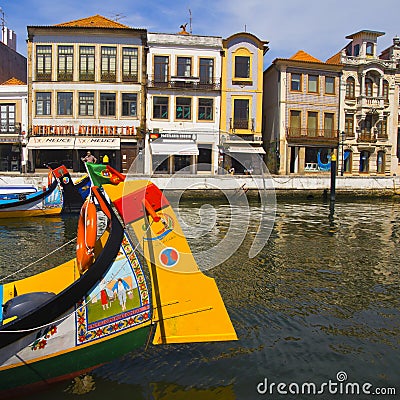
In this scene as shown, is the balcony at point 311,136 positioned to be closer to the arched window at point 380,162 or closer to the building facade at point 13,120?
the arched window at point 380,162

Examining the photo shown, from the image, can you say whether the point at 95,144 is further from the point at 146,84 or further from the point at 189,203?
the point at 189,203

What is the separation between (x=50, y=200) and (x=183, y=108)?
1610 cm

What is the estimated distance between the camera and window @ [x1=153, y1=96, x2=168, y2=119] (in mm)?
31234

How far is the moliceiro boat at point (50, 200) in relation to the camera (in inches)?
667

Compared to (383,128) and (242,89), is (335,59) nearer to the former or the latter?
(383,128)

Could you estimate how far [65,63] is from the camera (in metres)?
30.6

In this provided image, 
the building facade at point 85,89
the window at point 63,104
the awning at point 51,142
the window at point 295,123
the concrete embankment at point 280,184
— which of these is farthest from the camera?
the window at point 295,123

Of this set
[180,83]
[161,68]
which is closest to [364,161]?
[180,83]

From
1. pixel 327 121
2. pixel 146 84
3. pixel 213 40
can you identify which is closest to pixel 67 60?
pixel 146 84

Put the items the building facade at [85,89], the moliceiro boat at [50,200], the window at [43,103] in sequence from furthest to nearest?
1. the window at [43,103]
2. the building facade at [85,89]
3. the moliceiro boat at [50,200]

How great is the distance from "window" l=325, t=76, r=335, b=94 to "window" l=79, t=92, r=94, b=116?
1794 cm

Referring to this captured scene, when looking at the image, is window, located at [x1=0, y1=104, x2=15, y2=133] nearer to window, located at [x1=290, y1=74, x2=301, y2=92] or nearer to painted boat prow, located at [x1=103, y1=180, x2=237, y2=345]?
window, located at [x1=290, y1=74, x2=301, y2=92]

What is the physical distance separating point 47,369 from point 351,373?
11.2 feet

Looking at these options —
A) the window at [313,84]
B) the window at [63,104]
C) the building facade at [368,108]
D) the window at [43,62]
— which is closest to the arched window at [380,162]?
the building facade at [368,108]
